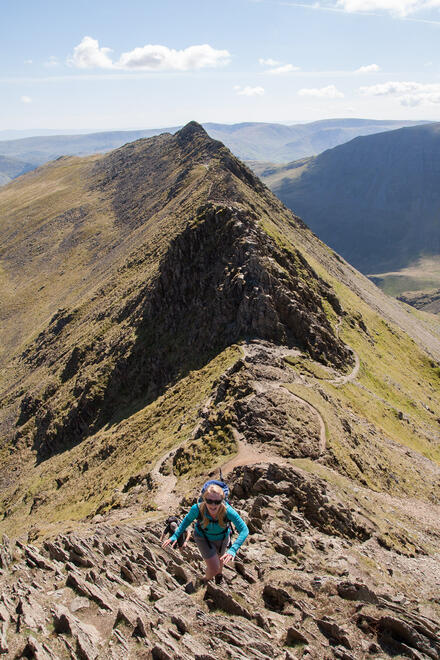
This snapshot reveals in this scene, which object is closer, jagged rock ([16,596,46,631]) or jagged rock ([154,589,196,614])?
jagged rock ([154,589,196,614])

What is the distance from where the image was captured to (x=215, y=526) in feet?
47.4

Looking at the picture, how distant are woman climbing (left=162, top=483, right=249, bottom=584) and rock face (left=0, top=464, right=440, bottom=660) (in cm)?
259

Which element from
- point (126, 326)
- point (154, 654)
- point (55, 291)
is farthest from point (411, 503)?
point (55, 291)

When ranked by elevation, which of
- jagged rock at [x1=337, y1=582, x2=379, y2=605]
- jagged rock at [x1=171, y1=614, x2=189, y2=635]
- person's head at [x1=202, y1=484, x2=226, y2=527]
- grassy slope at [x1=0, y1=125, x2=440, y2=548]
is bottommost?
grassy slope at [x1=0, y1=125, x2=440, y2=548]

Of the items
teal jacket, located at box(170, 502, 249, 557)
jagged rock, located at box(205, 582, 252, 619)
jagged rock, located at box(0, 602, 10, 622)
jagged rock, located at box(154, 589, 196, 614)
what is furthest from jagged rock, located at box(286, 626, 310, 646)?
jagged rock, located at box(0, 602, 10, 622)

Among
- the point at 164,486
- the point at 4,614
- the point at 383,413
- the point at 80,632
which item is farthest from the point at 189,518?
the point at 383,413

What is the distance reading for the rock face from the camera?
14859 mm

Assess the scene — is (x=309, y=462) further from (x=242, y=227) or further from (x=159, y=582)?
(x=242, y=227)

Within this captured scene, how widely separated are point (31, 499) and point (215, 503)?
5717 cm

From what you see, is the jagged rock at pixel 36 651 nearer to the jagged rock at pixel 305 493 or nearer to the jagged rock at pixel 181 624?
the jagged rock at pixel 181 624

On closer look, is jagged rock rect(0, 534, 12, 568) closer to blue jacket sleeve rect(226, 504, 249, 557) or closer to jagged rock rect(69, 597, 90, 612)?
jagged rock rect(69, 597, 90, 612)

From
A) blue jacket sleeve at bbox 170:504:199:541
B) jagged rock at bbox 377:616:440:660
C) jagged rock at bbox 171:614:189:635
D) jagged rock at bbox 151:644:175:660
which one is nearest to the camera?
jagged rock at bbox 151:644:175:660

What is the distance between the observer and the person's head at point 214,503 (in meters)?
13.8

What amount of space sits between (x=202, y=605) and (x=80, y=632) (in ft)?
14.8
